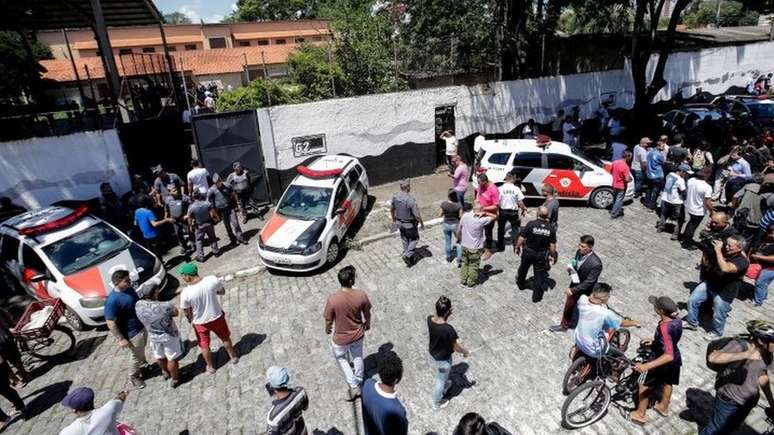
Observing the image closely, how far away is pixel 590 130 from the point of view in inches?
728

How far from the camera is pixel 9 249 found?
886 centimetres

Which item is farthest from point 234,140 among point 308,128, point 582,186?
point 582,186

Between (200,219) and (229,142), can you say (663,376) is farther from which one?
(229,142)

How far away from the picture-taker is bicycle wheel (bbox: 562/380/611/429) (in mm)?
5160

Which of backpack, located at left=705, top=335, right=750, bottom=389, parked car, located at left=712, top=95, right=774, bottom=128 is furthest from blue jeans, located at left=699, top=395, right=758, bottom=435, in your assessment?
parked car, located at left=712, top=95, right=774, bottom=128

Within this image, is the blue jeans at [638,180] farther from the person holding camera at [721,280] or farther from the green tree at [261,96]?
the green tree at [261,96]

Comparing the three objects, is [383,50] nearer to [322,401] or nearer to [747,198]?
[747,198]

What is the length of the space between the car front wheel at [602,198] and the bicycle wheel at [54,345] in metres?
12.1

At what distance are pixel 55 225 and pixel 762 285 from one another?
13.1 meters

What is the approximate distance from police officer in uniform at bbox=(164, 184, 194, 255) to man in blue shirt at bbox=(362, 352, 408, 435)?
8.06m

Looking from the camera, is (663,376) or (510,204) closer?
(663,376)

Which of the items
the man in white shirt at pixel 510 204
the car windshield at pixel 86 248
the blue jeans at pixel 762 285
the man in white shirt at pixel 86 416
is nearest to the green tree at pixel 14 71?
the car windshield at pixel 86 248

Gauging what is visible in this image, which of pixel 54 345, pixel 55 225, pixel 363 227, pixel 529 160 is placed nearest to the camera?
pixel 54 345

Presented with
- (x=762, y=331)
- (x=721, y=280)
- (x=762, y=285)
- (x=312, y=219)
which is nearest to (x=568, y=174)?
(x=762, y=285)
